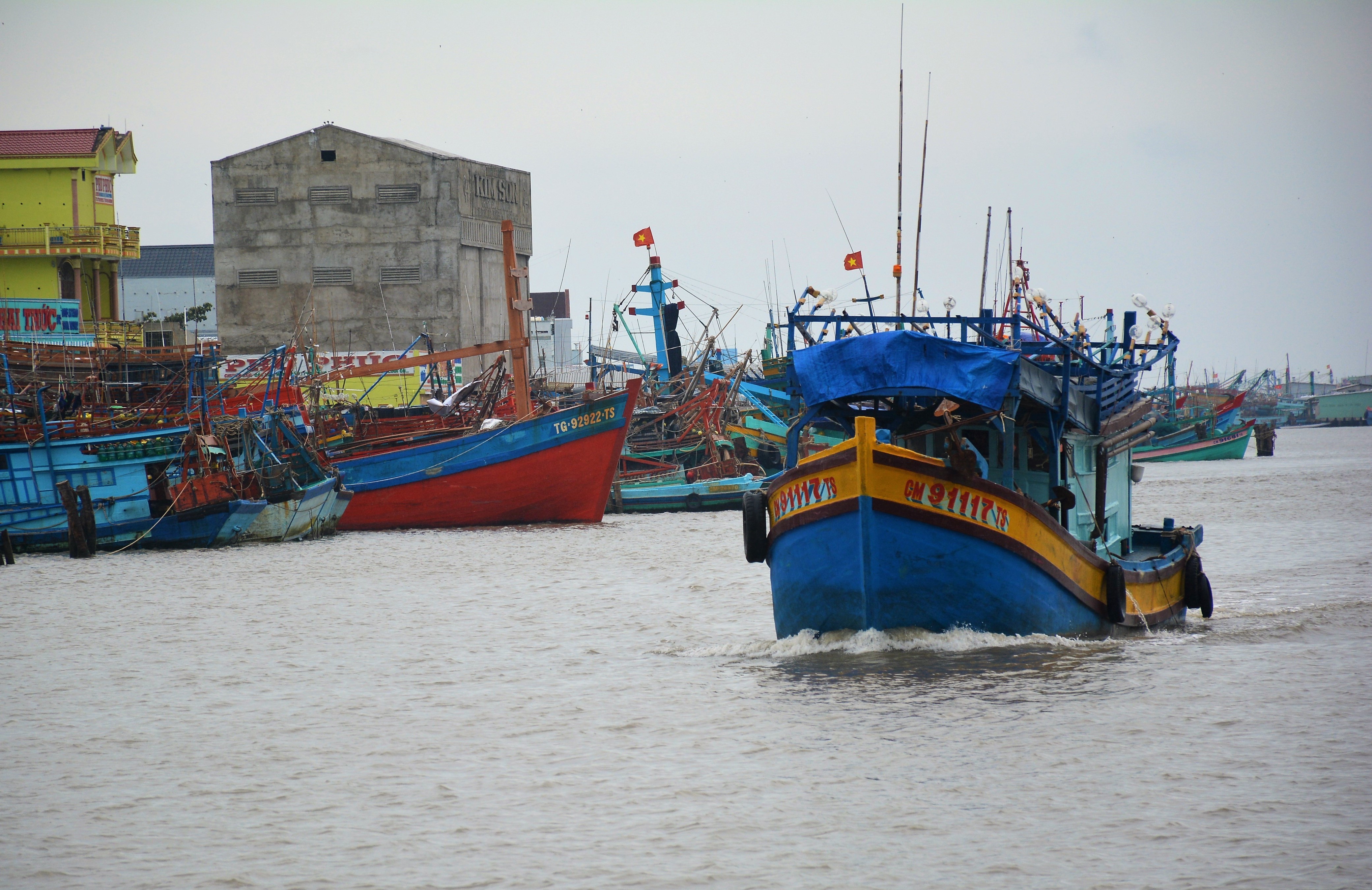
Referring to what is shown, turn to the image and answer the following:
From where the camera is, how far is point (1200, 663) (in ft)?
51.9

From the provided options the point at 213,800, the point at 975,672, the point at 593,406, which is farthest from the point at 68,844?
the point at 593,406

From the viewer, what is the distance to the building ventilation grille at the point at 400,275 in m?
55.9

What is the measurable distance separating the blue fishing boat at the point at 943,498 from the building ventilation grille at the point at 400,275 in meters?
→ 41.5

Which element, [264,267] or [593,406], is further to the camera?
[264,267]

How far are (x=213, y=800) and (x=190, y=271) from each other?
77802 millimetres

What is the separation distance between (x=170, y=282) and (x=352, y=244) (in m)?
29.1

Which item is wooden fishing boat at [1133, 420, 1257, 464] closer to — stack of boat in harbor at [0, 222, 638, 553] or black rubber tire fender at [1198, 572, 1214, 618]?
stack of boat in harbor at [0, 222, 638, 553]

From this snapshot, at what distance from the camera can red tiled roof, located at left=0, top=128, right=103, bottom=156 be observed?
5366 cm

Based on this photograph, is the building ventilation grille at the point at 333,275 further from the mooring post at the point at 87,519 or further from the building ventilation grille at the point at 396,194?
the mooring post at the point at 87,519

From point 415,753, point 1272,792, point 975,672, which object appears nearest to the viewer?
point 1272,792

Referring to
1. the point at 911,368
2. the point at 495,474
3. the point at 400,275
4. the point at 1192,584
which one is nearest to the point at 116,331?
the point at 400,275

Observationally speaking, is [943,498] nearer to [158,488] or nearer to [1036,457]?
[1036,457]

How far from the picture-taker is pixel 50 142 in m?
54.6

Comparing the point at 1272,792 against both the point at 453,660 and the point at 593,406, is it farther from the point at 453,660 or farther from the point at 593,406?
the point at 593,406
